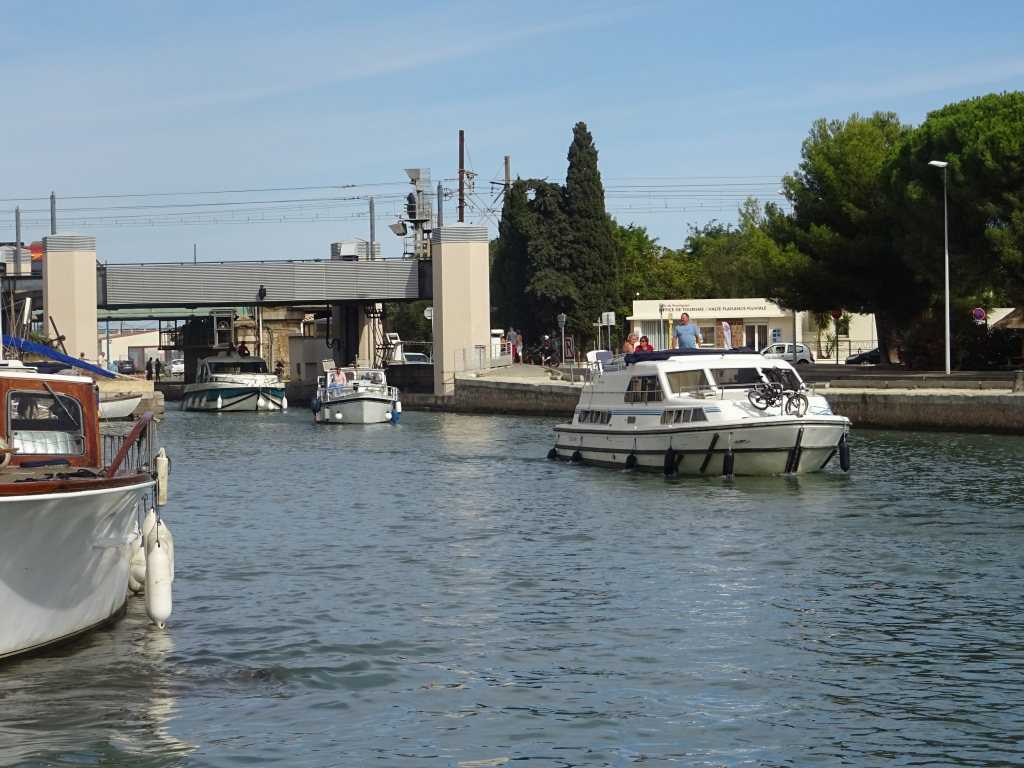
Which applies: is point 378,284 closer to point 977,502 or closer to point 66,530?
point 977,502

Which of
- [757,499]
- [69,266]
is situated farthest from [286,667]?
[69,266]

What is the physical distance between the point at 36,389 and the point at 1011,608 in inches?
353

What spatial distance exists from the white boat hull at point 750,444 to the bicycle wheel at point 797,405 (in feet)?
0.61

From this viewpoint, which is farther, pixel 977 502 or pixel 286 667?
pixel 977 502

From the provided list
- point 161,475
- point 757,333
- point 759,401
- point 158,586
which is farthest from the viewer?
point 757,333

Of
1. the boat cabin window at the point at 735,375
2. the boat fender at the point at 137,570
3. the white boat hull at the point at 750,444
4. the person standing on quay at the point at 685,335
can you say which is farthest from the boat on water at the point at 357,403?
the boat fender at the point at 137,570

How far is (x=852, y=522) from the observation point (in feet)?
61.5

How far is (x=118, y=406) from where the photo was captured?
40406 mm

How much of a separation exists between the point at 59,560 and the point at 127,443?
1.38m

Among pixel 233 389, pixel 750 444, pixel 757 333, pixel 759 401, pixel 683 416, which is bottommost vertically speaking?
pixel 750 444

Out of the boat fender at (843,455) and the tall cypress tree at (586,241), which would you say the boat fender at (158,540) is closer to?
the boat fender at (843,455)

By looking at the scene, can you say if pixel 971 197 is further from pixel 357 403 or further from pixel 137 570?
pixel 137 570

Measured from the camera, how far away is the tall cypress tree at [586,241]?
72938 millimetres

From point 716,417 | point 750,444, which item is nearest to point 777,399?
point 750,444
